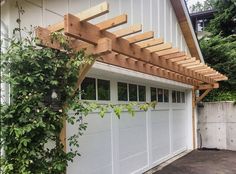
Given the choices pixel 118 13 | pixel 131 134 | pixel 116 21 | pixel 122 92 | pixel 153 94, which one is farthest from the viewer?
pixel 153 94

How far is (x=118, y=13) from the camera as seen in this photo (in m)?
5.37

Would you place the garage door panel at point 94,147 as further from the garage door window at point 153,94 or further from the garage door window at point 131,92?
the garage door window at point 153,94

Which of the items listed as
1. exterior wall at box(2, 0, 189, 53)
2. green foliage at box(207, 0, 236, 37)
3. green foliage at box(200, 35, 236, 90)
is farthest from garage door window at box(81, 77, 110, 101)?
green foliage at box(207, 0, 236, 37)

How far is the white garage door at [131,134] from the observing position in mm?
4637

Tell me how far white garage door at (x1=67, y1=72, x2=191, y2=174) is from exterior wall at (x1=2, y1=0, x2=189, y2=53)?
53.7 inches

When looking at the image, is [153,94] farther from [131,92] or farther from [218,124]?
[218,124]

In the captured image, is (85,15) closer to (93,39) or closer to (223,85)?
(93,39)

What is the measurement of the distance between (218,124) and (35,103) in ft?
27.0

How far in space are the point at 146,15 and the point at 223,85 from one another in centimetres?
583

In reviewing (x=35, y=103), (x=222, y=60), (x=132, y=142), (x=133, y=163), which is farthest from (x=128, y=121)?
(x=222, y=60)

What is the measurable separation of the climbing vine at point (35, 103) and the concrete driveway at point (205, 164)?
159 inches

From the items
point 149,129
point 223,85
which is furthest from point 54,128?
point 223,85

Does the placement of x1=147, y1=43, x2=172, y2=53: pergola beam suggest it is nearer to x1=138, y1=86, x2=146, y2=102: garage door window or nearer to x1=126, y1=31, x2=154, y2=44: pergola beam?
x1=126, y1=31, x2=154, y2=44: pergola beam

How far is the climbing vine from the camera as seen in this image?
9.23 feet
